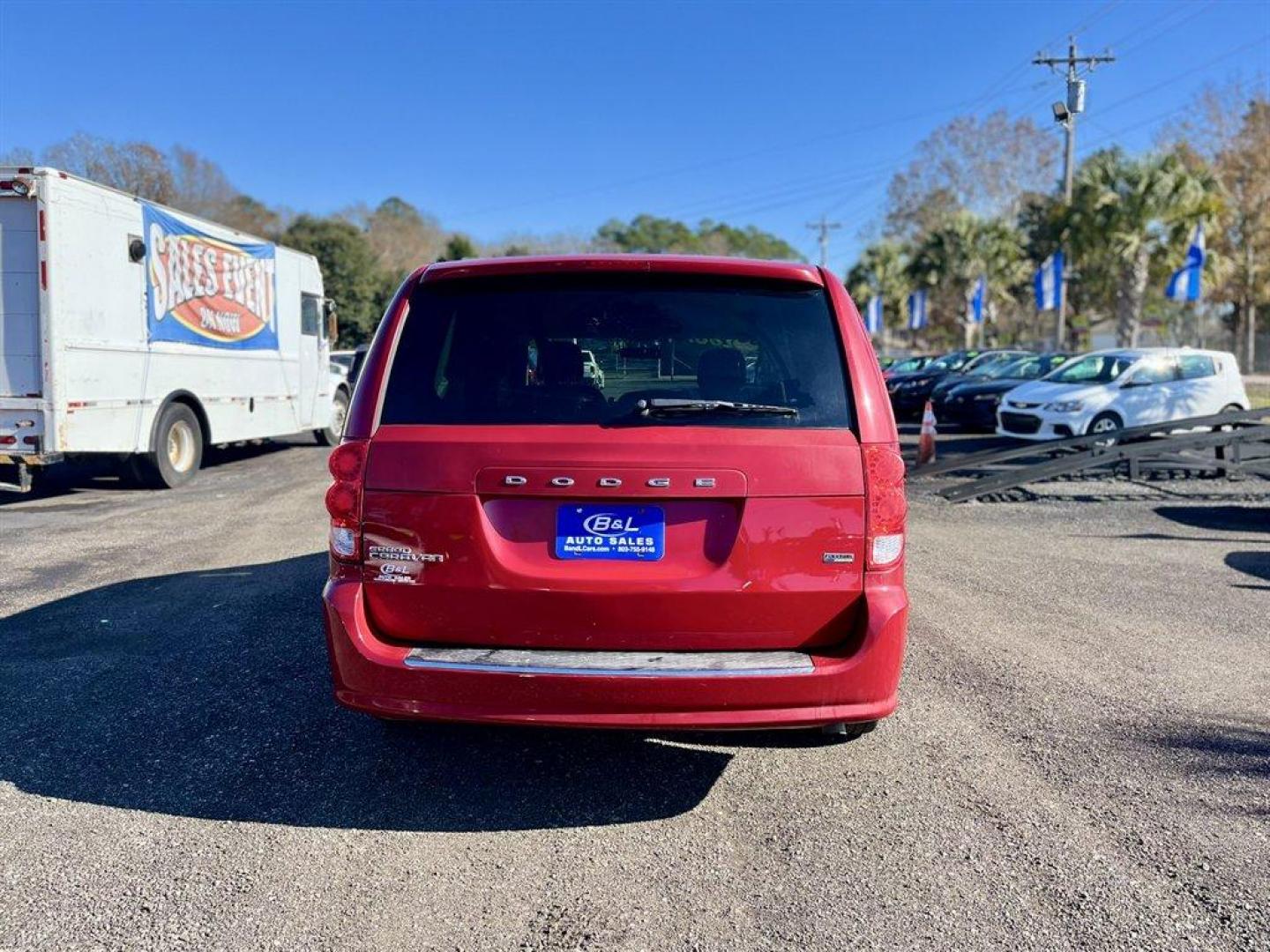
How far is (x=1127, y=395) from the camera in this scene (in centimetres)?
1508

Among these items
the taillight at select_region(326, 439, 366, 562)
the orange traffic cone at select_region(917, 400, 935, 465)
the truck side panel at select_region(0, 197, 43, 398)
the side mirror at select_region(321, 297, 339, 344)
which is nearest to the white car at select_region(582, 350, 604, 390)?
the taillight at select_region(326, 439, 366, 562)

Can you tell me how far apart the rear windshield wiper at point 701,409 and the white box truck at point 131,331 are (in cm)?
860

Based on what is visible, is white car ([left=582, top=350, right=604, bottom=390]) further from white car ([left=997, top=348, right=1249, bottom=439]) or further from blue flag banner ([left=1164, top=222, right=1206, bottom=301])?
blue flag banner ([left=1164, top=222, right=1206, bottom=301])

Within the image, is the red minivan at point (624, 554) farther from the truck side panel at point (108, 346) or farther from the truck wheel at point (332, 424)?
the truck wheel at point (332, 424)

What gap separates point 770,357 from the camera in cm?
350

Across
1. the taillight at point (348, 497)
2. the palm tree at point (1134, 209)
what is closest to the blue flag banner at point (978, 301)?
the palm tree at point (1134, 209)

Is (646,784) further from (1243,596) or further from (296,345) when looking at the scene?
(296,345)

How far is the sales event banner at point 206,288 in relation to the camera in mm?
11422

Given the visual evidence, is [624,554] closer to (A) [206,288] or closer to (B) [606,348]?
(B) [606,348]

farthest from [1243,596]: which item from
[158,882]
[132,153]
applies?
[132,153]

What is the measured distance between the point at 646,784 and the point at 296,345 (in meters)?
13.4

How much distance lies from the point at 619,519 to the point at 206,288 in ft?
36.6

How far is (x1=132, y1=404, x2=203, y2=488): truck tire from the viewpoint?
Result: 37.9 feet

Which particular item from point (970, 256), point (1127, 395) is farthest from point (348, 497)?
point (970, 256)
